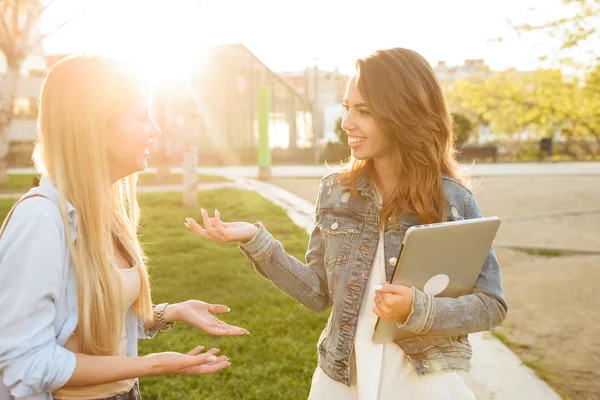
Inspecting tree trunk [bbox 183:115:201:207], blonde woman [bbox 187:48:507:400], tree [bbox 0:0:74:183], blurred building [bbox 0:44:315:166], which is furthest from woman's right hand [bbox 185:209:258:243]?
blurred building [bbox 0:44:315:166]

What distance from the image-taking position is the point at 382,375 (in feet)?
6.73

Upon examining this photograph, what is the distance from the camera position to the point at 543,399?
3795 millimetres

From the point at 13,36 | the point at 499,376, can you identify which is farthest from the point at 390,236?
the point at 13,36

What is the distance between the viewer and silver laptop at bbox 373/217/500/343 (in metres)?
1.84

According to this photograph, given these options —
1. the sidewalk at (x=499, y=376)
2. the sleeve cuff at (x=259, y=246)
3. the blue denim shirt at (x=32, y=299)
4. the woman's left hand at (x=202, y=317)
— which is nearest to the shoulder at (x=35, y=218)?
the blue denim shirt at (x=32, y=299)

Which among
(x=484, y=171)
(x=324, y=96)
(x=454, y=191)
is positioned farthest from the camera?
(x=324, y=96)

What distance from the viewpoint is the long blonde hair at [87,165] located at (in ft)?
5.61

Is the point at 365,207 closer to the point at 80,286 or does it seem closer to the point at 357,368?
the point at 357,368

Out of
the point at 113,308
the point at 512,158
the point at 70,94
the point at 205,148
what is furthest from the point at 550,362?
the point at 512,158

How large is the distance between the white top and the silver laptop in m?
0.06

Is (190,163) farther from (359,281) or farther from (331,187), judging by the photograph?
(359,281)

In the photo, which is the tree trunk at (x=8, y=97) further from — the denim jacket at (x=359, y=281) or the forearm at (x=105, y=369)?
the forearm at (x=105, y=369)

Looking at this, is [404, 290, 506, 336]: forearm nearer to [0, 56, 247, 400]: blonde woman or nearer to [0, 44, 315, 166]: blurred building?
[0, 56, 247, 400]: blonde woman

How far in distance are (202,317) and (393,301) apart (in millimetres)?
674
